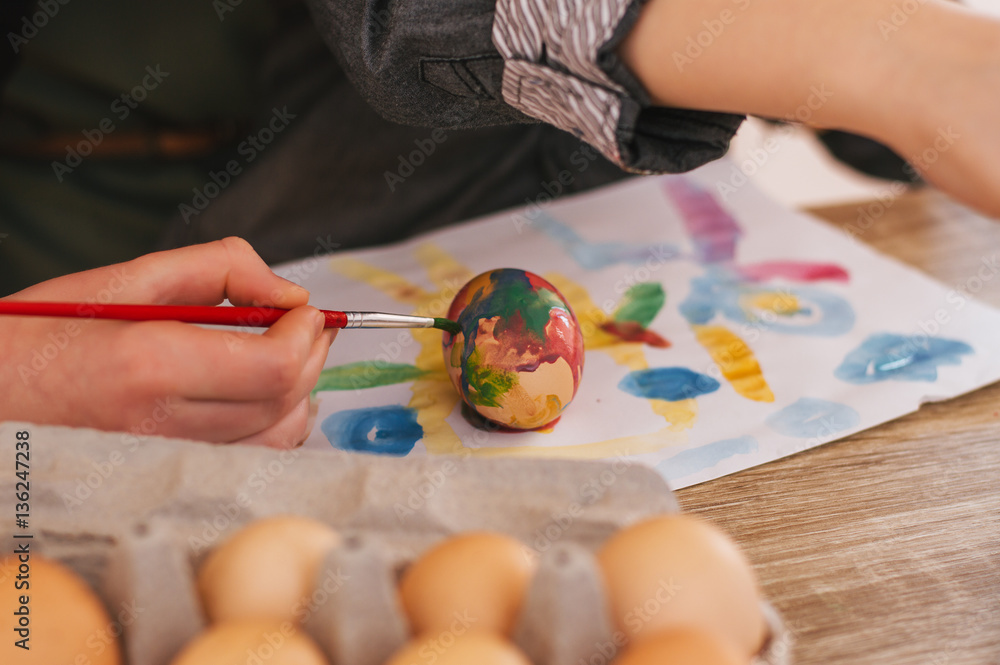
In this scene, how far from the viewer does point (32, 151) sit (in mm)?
1045

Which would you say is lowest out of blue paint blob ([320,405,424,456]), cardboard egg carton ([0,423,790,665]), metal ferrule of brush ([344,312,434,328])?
blue paint blob ([320,405,424,456])

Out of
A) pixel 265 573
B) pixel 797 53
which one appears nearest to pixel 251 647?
pixel 265 573

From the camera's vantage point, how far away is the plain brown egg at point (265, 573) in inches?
14.0

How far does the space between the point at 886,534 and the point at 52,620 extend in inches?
19.3

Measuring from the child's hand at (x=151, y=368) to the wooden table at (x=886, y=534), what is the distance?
1.00 feet

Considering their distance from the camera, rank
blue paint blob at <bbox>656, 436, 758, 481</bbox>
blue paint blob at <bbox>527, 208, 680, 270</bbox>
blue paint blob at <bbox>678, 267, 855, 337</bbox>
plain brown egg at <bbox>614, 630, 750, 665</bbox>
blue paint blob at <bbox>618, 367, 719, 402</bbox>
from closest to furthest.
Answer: plain brown egg at <bbox>614, 630, 750, 665</bbox> < blue paint blob at <bbox>656, 436, 758, 481</bbox> < blue paint blob at <bbox>618, 367, 719, 402</bbox> < blue paint blob at <bbox>678, 267, 855, 337</bbox> < blue paint blob at <bbox>527, 208, 680, 270</bbox>

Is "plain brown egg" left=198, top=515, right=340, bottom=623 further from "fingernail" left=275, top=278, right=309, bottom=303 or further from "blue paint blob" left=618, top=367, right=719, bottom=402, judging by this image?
"blue paint blob" left=618, top=367, right=719, bottom=402

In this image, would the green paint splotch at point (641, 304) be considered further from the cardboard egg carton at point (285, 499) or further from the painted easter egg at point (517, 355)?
the cardboard egg carton at point (285, 499)

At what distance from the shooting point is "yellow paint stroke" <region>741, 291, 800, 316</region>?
81 centimetres

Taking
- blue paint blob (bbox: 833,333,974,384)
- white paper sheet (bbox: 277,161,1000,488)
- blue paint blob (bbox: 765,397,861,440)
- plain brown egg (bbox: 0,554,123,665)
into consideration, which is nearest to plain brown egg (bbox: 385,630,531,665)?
plain brown egg (bbox: 0,554,123,665)

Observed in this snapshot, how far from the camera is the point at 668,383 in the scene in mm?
696

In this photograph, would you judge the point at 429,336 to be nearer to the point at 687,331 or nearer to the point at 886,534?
the point at 687,331

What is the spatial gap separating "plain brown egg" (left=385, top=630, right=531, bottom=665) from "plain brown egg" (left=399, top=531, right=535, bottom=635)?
2 centimetres

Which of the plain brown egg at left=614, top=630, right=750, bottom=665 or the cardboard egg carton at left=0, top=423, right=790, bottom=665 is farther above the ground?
the plain brown egg at left=614, top=630, right=750, bottom=665
